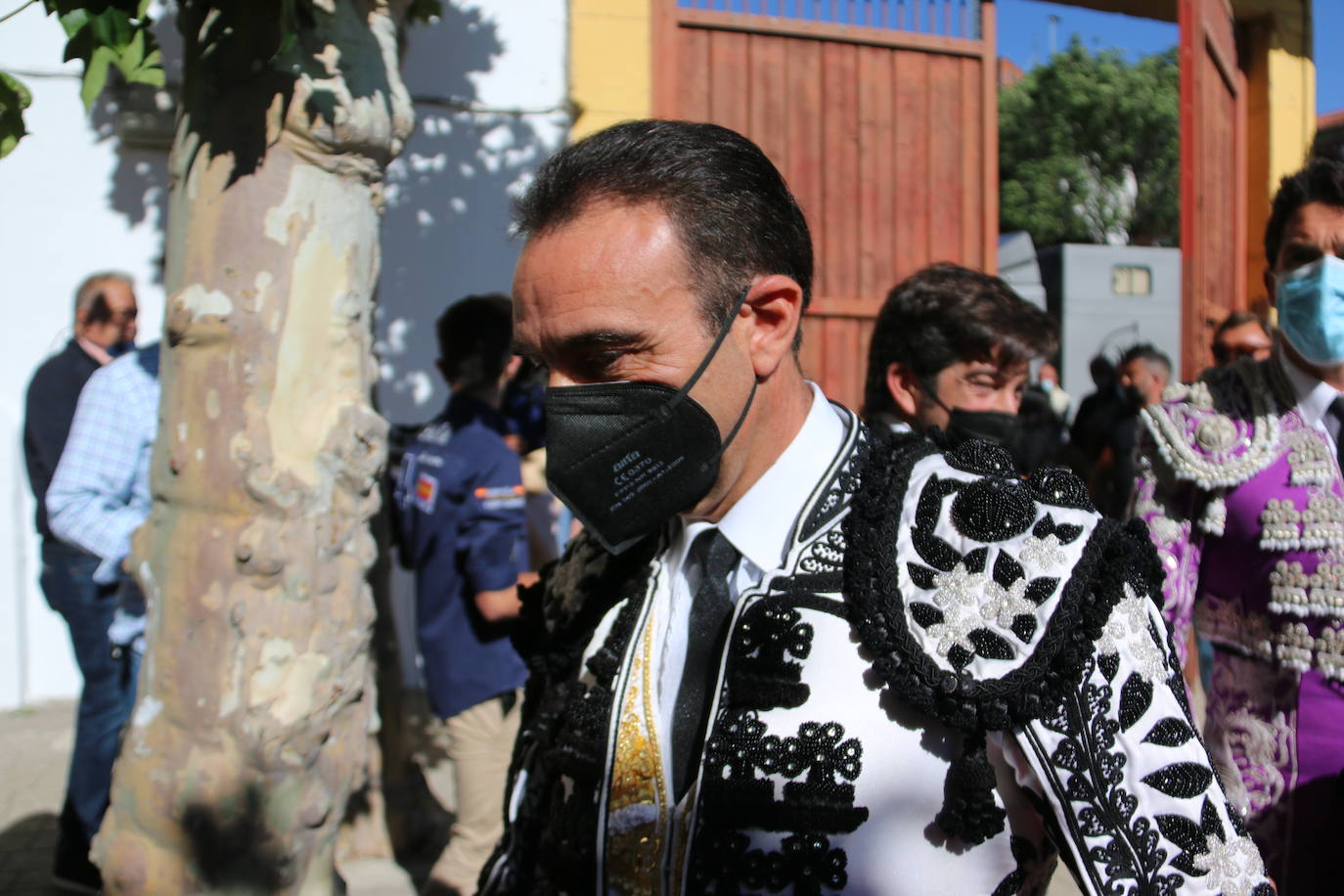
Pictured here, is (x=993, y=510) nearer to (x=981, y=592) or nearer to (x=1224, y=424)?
(x=981, y=592)

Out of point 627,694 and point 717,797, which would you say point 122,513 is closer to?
point 627,694

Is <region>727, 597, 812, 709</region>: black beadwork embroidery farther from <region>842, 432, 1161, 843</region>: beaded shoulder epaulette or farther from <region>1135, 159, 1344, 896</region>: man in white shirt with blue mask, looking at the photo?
<region>1135, 159, 1344, 896</region>: man in white shirt with blue mask

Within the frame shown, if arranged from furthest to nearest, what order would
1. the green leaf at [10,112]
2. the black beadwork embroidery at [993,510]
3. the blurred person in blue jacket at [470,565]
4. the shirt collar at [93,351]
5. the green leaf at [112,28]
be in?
the shirt collar at [93,351], the blurred person in blue jacket at [470,565], the green leaf at [112,28], the green leaf at [10,112], the black beadwork embroidery at [993,510]

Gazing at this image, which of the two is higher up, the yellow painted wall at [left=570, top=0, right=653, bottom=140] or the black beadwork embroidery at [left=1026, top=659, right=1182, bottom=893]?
the yellow painted wall at [left=570, top=0, right=653, bottom=140]

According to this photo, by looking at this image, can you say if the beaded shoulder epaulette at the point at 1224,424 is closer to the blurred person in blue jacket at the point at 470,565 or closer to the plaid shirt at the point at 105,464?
the blurred person in blue jacket at the point at 470,565

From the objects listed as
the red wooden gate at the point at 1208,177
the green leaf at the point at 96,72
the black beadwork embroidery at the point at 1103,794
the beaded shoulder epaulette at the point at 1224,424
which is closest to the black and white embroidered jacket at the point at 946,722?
the black beadwork embroidery at the point at 1103,794

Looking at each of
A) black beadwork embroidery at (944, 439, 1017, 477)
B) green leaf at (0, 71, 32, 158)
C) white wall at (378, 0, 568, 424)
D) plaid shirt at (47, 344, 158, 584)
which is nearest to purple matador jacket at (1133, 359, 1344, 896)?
black beadwork embroidery at (944, 439, 1017, 477)

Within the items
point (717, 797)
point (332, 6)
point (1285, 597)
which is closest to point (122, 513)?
point (332, 6)

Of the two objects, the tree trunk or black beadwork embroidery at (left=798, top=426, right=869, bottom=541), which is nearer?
black beadwork embroidery at (left=798, top=426, right=869, bottom=541)

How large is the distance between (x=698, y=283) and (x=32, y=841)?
4.43 meters

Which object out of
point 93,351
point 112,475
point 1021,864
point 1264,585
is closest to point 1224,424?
point 1264,585

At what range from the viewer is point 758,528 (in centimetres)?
147

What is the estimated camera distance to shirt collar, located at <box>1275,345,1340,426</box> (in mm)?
2123

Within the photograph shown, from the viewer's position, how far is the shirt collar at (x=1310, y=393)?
2123mm
